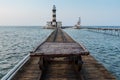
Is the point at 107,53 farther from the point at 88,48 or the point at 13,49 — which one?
the point at 13,49

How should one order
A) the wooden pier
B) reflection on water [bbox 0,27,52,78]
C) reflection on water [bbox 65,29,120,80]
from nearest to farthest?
the wooden pier
reflection on water [bbox 65,29,120,80]
reflection on water [bbox 0,27,52,78]

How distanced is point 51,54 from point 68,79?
46.2 inches

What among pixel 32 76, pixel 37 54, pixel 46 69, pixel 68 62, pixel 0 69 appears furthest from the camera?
pixel 0 69

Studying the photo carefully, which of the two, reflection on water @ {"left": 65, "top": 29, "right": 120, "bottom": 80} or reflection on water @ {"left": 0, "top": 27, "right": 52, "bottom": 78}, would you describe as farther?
reflection on water @ {"left": 0, "top": 27, "right": 52, "bottom": 78}

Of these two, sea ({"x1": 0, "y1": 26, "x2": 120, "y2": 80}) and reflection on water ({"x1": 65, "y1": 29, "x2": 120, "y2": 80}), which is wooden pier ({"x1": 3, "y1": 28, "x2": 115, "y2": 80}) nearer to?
sea ({"x1": 0, "y1": 26, "x2": 120, "y2": 80})

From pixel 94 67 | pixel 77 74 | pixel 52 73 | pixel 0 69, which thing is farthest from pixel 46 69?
pixel 0 69

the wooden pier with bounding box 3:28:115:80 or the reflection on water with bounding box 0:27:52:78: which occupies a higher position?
the wooden pier with bounding box 3:28:115:80

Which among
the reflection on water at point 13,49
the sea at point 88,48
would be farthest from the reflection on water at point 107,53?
the reflection on water at point 13,49

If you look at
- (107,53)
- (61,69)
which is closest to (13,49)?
(107,53)

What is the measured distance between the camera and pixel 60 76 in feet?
31.1

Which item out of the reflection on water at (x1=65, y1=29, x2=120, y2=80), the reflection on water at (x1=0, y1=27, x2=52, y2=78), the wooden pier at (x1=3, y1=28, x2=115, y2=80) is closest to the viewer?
the wooden pier at (x1=3, y1=28, x2=115, y2=80)

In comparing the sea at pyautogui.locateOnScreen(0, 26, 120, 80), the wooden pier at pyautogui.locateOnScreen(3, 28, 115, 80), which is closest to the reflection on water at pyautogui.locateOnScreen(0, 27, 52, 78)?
the sea at pyautogui.locateOnScreen(0, 26, 120, 80)

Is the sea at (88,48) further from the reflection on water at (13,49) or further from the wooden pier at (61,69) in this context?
the wooden pier at (61,69)

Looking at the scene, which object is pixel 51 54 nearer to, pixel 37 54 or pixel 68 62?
pixel 37 54
